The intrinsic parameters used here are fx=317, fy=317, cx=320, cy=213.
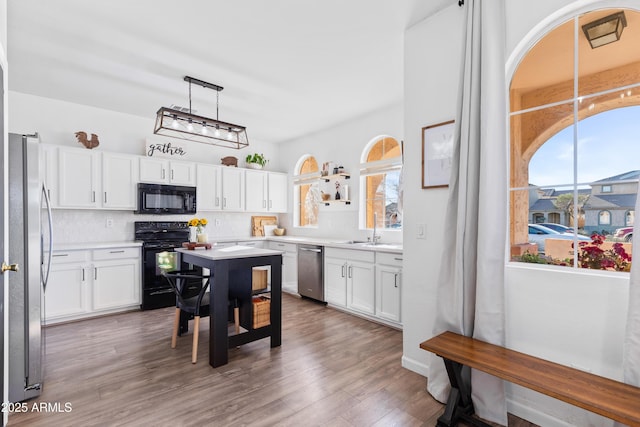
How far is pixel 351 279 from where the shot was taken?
4.12 m

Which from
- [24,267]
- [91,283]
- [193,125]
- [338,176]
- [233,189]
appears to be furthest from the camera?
[233,189]

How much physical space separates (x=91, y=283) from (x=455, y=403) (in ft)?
13.6

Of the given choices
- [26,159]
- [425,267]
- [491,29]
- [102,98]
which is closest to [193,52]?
[26,159]

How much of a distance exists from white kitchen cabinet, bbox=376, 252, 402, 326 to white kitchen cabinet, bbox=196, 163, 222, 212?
2890 millimetres

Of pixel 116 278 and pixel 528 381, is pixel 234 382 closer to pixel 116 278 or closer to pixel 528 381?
pixel 528 381

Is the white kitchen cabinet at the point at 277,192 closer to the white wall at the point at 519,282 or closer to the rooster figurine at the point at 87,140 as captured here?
the rooster figurine at the point at 87,140

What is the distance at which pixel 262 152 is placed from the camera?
6.28m

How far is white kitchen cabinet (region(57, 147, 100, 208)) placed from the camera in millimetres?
3898

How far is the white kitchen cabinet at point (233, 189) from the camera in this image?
5.34 meters

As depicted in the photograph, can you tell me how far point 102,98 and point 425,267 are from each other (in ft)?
14.4

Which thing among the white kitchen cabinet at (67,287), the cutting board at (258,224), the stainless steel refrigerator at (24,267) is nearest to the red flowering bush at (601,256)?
the stainless steel refrigerator at (24,267)

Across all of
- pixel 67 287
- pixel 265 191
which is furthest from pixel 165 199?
pixel 265 191

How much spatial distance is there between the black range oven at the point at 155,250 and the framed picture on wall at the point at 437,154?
3.03 metres

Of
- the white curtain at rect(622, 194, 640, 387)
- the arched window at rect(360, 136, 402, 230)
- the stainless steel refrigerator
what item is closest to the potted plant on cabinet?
the arched window at rect(360, 136, 402, 230)
